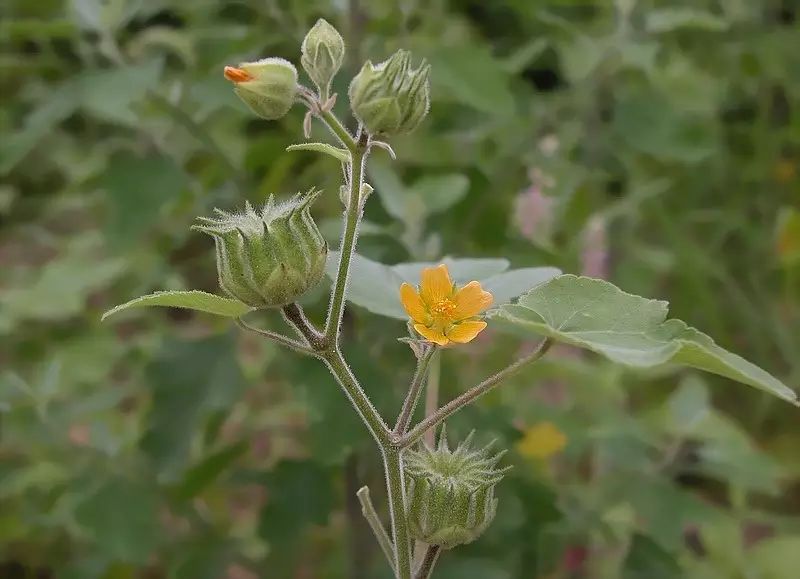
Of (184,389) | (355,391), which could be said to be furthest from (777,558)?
(355,391)

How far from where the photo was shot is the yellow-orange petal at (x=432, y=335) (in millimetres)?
456

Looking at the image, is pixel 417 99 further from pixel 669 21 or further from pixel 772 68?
pixel 772 68

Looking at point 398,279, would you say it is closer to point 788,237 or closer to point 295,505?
point 295,505

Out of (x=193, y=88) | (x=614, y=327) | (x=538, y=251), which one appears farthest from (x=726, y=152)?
(x=614, y=327)

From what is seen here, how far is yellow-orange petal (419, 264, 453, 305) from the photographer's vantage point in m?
0.49

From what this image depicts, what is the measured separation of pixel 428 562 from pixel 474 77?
0.53 meters

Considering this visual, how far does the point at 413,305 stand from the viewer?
473 millimetres

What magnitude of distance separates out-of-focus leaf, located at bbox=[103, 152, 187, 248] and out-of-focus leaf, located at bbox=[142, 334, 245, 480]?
0.43 feet

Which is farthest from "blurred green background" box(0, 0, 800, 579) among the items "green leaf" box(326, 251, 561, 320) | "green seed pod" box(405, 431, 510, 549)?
"green seed pod" box(405, 431, 510, 549)

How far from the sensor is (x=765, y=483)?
3.31 feet

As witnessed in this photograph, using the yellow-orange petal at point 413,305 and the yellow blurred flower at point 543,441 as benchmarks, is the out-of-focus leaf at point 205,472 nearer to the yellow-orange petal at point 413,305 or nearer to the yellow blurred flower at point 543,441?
the yellow blurred flower at point 543,441

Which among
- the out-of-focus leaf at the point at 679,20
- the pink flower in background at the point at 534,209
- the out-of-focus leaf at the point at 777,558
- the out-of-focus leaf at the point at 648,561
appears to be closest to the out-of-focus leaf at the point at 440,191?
the pink flower in background at the point at 534,209

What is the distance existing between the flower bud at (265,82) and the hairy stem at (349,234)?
46 millimetres

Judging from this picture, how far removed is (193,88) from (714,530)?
3.01ft
